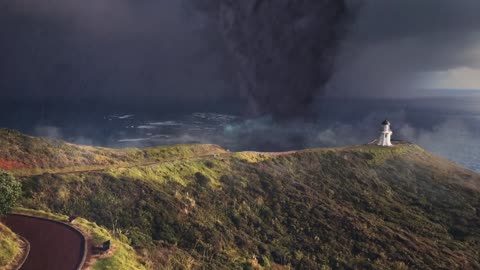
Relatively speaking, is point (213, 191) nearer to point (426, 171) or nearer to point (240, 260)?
point (240, 260)

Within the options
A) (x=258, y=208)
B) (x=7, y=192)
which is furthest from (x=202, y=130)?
(x=7, y=192)

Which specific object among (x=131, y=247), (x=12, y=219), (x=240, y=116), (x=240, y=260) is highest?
(x=240, y=116)

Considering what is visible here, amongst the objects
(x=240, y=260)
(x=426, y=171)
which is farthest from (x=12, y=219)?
(x=426, y=171)

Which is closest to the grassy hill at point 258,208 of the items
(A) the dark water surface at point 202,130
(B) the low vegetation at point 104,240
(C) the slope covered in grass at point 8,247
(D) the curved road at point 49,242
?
(B) the low vegetation at point 104,240

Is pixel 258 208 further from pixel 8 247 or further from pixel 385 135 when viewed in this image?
pixel 385 135

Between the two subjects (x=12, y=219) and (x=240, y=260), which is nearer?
(x=12, y=219)

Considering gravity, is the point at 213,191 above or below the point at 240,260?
above

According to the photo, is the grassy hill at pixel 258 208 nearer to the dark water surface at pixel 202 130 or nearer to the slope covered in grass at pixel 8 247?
the slope covered in grass at pixel 8 247

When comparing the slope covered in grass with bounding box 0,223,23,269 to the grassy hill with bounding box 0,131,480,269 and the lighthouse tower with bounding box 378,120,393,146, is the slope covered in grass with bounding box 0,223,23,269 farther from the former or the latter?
the lighthouse tower with bounding box 378,120,393,146
